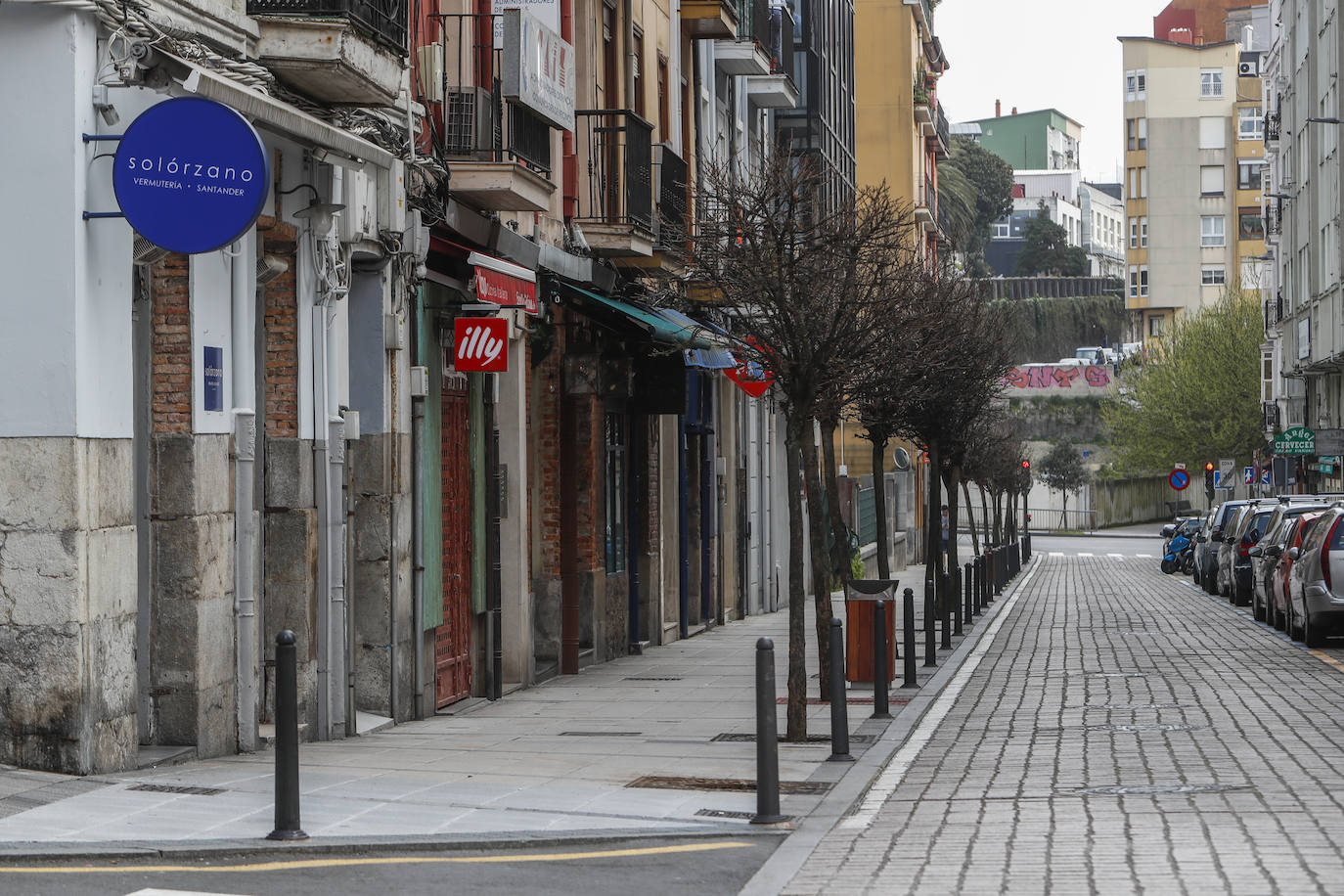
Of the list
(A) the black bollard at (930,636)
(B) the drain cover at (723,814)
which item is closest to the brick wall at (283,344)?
(B) the drain cover at (723,814)

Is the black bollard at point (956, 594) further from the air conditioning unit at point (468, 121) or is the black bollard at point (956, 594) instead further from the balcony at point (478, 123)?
the air conditioning unit at point (468, 121)

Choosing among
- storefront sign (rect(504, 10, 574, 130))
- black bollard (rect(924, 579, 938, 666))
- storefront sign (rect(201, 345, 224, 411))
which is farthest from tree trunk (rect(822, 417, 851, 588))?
storefront sign (rect(201, 345, 224, 411))

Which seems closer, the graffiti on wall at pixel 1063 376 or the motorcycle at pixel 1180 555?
the motorcycle at pixel 1180 555

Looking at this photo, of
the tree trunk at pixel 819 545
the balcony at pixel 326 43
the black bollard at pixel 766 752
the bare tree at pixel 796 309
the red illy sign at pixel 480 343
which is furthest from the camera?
the red illy sign at pixel 480 343

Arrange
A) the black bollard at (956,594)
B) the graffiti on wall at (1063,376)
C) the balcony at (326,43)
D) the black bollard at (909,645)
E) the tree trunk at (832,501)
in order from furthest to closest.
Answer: the graffiti on wall at (1063,376), the black bollard at (956,594), the tree trunk at (832,501), the black bollard at (909,645), the balcony at (326,43)

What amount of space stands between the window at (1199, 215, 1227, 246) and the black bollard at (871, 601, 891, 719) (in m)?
102

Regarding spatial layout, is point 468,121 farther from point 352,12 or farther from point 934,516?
point 934,516

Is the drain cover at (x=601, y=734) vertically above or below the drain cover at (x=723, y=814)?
below

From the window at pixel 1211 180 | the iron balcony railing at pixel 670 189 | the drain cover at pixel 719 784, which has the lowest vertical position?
the drain cover at pixel 719 784

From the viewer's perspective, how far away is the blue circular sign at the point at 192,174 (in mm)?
10258

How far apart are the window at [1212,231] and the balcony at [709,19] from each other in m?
87.8

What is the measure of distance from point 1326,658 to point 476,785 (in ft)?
42.7

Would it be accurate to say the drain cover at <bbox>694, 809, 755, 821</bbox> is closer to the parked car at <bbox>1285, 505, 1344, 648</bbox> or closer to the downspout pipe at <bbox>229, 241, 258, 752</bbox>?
the downspout pipe at <bbox>229, 241, 258, 752</bbox>

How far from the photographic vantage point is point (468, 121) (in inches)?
645
